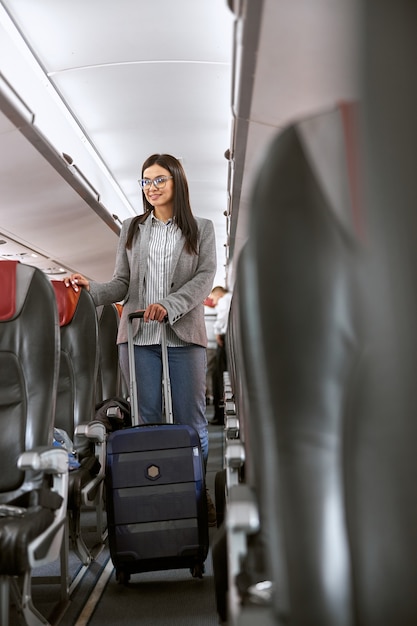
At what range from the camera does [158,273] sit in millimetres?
3574

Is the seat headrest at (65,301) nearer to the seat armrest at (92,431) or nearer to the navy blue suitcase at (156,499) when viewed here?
the seat armrest at (92,431)

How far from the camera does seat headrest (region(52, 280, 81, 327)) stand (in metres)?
3.64

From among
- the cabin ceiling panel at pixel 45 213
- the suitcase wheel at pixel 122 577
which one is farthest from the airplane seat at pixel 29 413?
the cabin ceiling panel at pixel 45 213

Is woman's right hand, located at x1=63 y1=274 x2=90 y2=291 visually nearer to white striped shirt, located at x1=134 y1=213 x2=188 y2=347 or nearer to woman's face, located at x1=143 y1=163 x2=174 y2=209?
white striped shirt, located at x1=134 y1=213 x2=188 y2=347

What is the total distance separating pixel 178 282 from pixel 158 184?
50cm

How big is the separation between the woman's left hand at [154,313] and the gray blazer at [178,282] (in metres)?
0.15

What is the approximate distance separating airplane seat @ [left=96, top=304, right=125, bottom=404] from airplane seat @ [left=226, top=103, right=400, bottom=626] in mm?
4064

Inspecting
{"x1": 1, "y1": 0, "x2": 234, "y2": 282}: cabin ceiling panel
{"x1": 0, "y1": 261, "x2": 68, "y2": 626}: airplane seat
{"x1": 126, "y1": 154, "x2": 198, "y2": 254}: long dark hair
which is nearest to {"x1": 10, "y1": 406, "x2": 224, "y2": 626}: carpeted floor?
{"x1": 0, "y1": 261, "x2": 68, "y2": 626}: airplane seat

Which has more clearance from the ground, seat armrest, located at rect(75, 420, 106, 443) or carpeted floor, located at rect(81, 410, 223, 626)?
seat armrest, located at rect(75, 420, 106, 443)

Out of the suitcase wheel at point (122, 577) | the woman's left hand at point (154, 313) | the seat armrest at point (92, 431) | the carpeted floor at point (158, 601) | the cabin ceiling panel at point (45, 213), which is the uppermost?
the cabin ceiling panel at point (45, 213)

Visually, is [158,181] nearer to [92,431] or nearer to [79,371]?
[79,371]

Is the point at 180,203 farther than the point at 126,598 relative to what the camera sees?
Yes

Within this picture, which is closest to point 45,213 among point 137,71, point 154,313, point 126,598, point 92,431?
point 137,71

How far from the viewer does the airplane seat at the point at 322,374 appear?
1.09m
